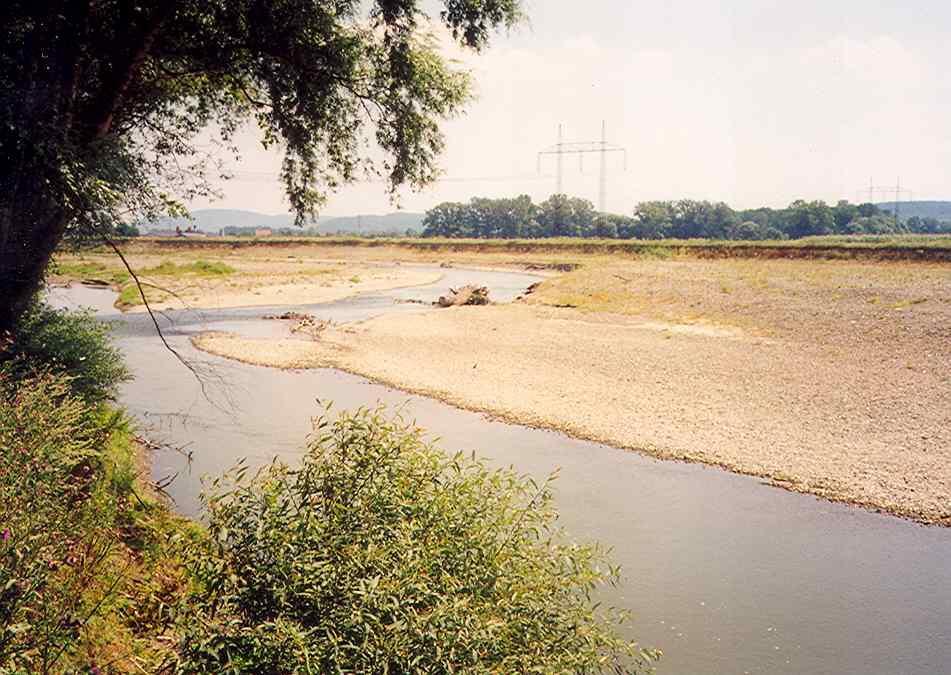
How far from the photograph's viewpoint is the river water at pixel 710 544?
29.1 feet

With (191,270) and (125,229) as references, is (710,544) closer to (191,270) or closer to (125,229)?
(125,229)

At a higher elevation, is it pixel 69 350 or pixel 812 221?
pixel 812 221

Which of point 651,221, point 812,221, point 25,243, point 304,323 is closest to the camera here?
point 25,243

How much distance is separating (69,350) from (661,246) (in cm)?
7375

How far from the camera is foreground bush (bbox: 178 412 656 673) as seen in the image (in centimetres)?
526

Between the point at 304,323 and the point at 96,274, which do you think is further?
the point at 96,274

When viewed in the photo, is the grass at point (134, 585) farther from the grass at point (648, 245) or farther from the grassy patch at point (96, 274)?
the grass at point (648, 245)

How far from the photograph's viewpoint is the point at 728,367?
23.7 metres

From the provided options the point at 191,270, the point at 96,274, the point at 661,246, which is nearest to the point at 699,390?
the point at 191,270

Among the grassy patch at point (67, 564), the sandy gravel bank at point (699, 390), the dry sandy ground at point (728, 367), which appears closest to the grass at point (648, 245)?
the dry sandy ground at point (728, 367)

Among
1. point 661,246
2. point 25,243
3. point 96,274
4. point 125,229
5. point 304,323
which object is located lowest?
point 304,323

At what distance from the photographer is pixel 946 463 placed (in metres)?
14.6

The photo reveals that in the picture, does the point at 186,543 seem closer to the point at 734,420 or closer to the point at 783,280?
the point at 734,420

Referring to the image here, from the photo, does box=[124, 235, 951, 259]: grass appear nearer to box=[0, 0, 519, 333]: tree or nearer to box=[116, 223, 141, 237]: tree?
box=[0, 0, 519, 333]: tree
